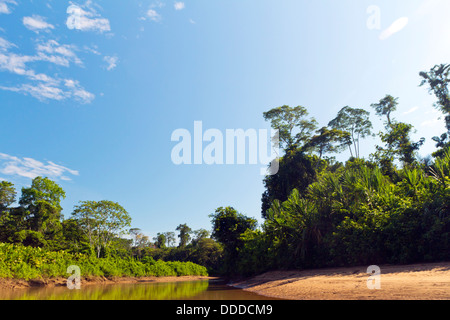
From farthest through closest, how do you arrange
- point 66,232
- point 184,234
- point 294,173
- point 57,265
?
point 184,234, point 66,232, point 294,173, point 57,265

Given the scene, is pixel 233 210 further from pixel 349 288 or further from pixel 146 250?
pixel 146 250

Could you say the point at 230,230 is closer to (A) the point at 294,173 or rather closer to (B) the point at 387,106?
(A) the point at 294,173

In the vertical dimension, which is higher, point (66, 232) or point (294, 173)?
point (294, 173)

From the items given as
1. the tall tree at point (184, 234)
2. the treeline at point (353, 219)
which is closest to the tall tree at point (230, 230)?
the treeline at point (353, 219)

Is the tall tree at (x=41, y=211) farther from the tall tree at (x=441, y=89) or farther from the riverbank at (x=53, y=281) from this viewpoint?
the tall tree at (x=441, y=89)

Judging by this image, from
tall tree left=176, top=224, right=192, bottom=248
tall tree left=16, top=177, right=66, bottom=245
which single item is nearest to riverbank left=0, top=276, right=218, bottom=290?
tall tree left=16, top=177, right=66, bottom=245

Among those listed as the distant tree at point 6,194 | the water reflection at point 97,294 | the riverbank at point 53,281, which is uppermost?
the distant tree at point 6,194

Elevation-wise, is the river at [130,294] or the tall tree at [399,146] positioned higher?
the tall tree at [399,146]

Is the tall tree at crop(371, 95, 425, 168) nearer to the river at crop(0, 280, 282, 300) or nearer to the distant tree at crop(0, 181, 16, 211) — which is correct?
the river at crop(0, 280, 282, 300)

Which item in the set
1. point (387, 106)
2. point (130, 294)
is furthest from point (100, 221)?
point (387, 106)

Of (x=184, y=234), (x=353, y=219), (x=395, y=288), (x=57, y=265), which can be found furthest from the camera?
(x=184, y=234)

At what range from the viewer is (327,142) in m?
30.7

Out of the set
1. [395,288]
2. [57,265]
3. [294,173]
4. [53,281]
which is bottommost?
[53,281]

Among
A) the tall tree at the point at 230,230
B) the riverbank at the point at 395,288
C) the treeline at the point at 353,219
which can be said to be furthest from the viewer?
the tall tree at the point at 230,230
